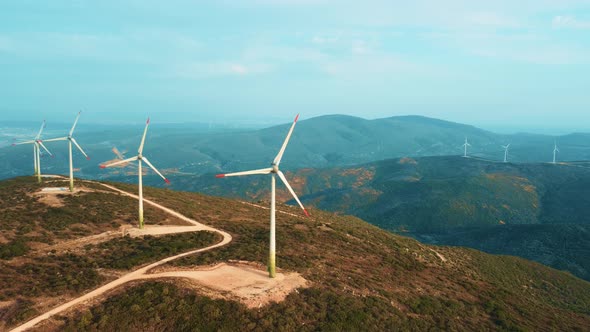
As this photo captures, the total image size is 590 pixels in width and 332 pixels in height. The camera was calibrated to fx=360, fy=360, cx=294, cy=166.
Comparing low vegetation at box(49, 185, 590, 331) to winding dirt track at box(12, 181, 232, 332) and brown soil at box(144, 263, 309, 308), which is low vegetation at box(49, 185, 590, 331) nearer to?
brown soil at box(144, 263, 309, 308)

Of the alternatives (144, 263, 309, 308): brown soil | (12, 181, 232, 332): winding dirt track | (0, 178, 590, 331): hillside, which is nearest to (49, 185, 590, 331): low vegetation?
(0, 178, 590, 331): hillside

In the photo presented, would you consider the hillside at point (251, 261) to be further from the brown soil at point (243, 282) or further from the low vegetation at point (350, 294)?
the brown soil at point (243, 282)

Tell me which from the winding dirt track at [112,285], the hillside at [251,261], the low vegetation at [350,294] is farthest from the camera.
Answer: the hillside at [251,261]

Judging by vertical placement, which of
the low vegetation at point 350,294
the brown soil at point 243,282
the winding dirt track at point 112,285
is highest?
the winding dirt track at point 112,285

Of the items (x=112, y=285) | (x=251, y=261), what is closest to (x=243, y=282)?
(x=251, y=261)

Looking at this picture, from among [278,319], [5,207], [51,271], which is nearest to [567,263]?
[278,319]

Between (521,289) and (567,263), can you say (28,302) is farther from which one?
(567,263)

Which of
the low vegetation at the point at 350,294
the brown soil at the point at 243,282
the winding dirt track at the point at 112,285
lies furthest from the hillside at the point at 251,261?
the brown soil at the point at 243,282

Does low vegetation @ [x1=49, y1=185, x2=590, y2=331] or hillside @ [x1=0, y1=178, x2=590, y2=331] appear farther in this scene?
hillside @ [x1=0, y1=178, x2=590, y2=331]
